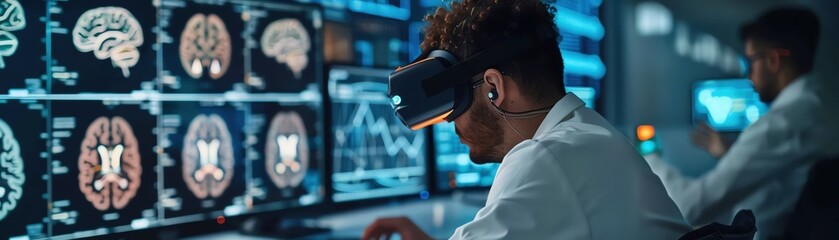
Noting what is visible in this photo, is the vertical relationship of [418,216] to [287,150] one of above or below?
below

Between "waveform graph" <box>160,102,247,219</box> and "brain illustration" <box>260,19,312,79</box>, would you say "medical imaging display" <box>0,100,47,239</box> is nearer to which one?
"waveform graph" <box>160,102,247,219</box>

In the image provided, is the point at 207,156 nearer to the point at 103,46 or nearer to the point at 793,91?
the point at 103,46

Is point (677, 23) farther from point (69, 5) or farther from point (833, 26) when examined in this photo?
point (69, 5)

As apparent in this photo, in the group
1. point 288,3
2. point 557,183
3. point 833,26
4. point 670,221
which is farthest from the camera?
point 833,26

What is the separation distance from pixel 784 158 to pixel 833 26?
1.18 m

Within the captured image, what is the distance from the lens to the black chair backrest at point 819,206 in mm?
2135

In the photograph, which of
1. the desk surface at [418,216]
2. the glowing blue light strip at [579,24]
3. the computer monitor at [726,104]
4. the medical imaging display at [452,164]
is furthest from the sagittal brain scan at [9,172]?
the computer monitor at [726,104]

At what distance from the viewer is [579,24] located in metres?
2.98

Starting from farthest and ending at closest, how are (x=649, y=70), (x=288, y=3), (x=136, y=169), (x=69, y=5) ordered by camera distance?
1. (x=649, y=70)
2. (x=288, y=3)
3. (x=136, y=169)
4. (x=69, y=5)

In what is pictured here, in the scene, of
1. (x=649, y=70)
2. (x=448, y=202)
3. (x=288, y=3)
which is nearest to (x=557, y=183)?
(x=288, y=3)

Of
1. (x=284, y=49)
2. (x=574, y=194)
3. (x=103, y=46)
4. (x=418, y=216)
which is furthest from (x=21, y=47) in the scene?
(x=418, y=216)

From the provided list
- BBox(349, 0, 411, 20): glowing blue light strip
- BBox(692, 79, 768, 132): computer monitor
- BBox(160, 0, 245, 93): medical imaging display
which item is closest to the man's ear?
BBox(160, 0, 245, 93): medical imaging display

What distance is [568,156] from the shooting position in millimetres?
1028

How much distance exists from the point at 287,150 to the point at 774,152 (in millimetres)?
1560
